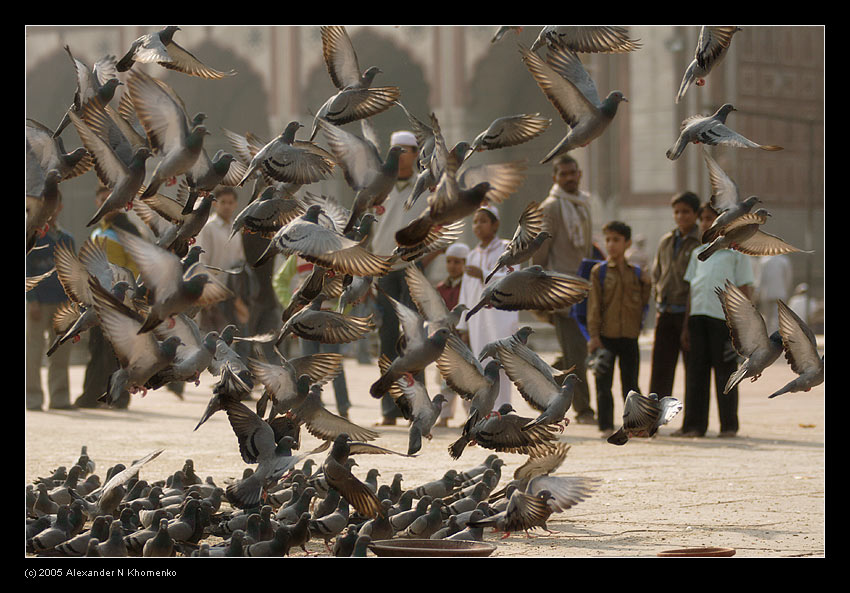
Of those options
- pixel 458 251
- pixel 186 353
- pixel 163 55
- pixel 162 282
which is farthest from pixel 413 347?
pixel 458 251

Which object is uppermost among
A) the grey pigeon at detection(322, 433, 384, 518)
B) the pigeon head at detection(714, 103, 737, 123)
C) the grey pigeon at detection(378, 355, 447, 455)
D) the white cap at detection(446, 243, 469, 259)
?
the pigeon head at detection(714, 103, 737, 123)

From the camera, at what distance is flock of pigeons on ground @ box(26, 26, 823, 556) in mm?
4680

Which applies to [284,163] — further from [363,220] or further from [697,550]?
[697,550]

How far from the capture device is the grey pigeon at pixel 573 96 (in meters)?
4.84

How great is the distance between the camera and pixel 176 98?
4887 mm

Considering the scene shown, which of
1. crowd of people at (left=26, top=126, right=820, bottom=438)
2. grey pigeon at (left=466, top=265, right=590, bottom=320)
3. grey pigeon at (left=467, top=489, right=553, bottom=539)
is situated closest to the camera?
grey pigeon at (left=467, top=489, right=553, bottom=539)

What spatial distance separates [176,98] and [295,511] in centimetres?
167

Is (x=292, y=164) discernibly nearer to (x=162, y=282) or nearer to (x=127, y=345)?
(x=162, y=282)

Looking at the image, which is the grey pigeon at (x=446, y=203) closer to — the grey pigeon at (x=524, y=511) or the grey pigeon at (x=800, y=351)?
the grey pigeon at (x=524, y=511)

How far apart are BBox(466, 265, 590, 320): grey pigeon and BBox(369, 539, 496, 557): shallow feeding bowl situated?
2.87ft

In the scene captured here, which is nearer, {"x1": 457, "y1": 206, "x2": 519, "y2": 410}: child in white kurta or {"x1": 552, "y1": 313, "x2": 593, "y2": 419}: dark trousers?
{"x1": 457, "y1": 206, "x2": 519, "y2": 410}: child in white kurta

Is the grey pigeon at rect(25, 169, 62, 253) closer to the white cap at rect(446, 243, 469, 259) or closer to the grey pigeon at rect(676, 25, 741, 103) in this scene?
the grey pigeon at rect(676, 25, 741, 103)

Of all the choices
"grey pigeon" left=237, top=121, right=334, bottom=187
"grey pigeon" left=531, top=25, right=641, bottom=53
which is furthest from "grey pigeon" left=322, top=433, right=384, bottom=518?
"grey pigeon" left=531, top=25, right=641, bottom=53

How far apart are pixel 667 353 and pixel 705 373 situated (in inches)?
13.8
